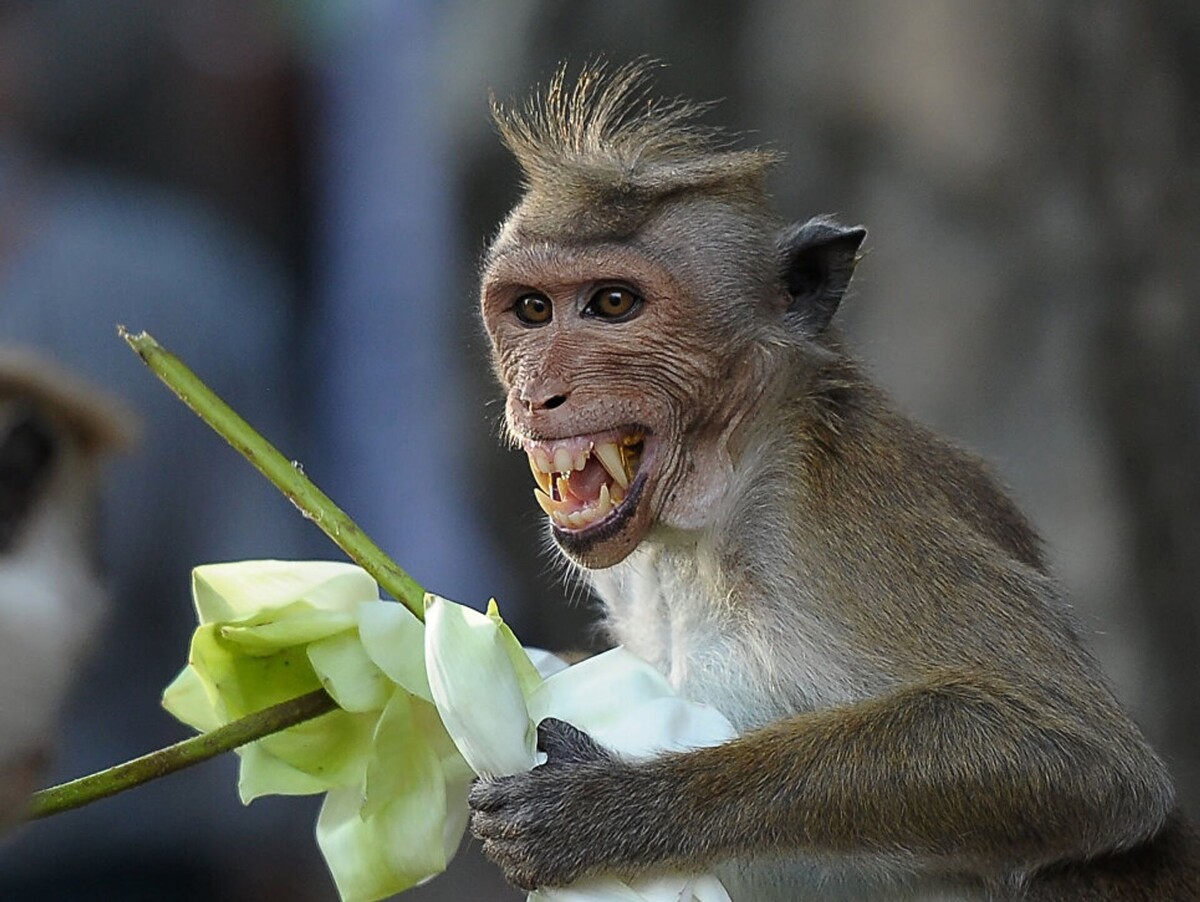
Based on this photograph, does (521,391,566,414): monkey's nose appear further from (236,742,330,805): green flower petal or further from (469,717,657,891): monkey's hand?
(236,742,330,805): green flower petal

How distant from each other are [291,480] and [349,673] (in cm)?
40

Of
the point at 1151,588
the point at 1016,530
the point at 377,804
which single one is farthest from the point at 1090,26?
the point at 377,804

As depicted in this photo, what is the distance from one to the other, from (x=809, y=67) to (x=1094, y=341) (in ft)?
7.36

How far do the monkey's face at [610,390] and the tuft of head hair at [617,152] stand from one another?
7.4 inches

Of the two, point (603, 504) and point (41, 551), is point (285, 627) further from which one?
point (603, 504)

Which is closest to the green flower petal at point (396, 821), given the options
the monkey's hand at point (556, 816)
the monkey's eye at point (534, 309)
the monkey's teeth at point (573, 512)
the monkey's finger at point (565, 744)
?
the monkey's hand at point (556, 816)

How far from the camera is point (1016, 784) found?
362 centimetres

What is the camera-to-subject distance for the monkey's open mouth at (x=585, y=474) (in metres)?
3.94

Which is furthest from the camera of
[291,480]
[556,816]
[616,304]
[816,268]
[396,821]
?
[816,268]

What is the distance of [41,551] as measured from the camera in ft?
9.19

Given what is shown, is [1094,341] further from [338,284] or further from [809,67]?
[338,284]

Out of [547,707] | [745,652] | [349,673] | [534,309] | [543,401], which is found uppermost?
[534,309]

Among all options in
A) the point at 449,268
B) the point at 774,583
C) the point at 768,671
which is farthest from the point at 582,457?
the point at 449,268

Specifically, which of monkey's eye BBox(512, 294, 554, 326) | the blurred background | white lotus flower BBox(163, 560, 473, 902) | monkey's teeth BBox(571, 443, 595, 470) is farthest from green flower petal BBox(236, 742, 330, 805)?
the blurred background
